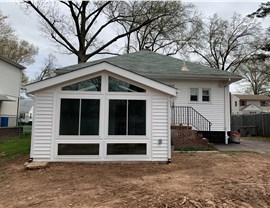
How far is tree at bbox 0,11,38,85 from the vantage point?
27672 millimetres

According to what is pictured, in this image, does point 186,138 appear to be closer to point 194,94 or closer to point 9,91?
point 194,94

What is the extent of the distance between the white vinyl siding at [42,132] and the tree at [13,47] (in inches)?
895

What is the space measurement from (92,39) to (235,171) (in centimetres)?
1908

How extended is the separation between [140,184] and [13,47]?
30243 mm

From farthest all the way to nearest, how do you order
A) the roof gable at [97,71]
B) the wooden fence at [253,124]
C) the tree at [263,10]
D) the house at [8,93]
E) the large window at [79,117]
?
the tree at [263,10]
the wooden fence at [253,124]
the house at [8,93]
the large window at [79,117]
the roof gable at [97,71]

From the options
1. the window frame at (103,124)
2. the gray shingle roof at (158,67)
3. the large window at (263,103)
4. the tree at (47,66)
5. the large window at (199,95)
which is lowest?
the window frame at (103,124)

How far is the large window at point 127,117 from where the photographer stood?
7.89 metres

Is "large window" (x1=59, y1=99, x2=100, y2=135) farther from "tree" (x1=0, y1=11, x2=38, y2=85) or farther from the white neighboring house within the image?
"tree" (x1=0, y1=11, x2=38, y2=85)

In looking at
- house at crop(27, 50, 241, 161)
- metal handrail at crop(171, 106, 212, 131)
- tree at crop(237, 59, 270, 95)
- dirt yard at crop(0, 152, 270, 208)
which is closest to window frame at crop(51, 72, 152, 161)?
house at crop(27, 50, 241, 161)

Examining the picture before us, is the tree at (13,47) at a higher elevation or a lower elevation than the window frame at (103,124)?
higher

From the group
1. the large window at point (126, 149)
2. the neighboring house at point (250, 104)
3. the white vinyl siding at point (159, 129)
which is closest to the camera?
the large window at point (126, 149)

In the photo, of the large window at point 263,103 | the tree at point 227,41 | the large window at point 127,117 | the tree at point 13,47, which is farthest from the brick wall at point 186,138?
the large window at point 263,103

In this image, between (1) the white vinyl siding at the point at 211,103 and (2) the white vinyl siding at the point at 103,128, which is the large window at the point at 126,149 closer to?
(2) the white vinyl siding at the point at 103,128

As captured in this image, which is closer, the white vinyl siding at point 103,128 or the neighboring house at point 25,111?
the white vinyl siding at point 103,128
